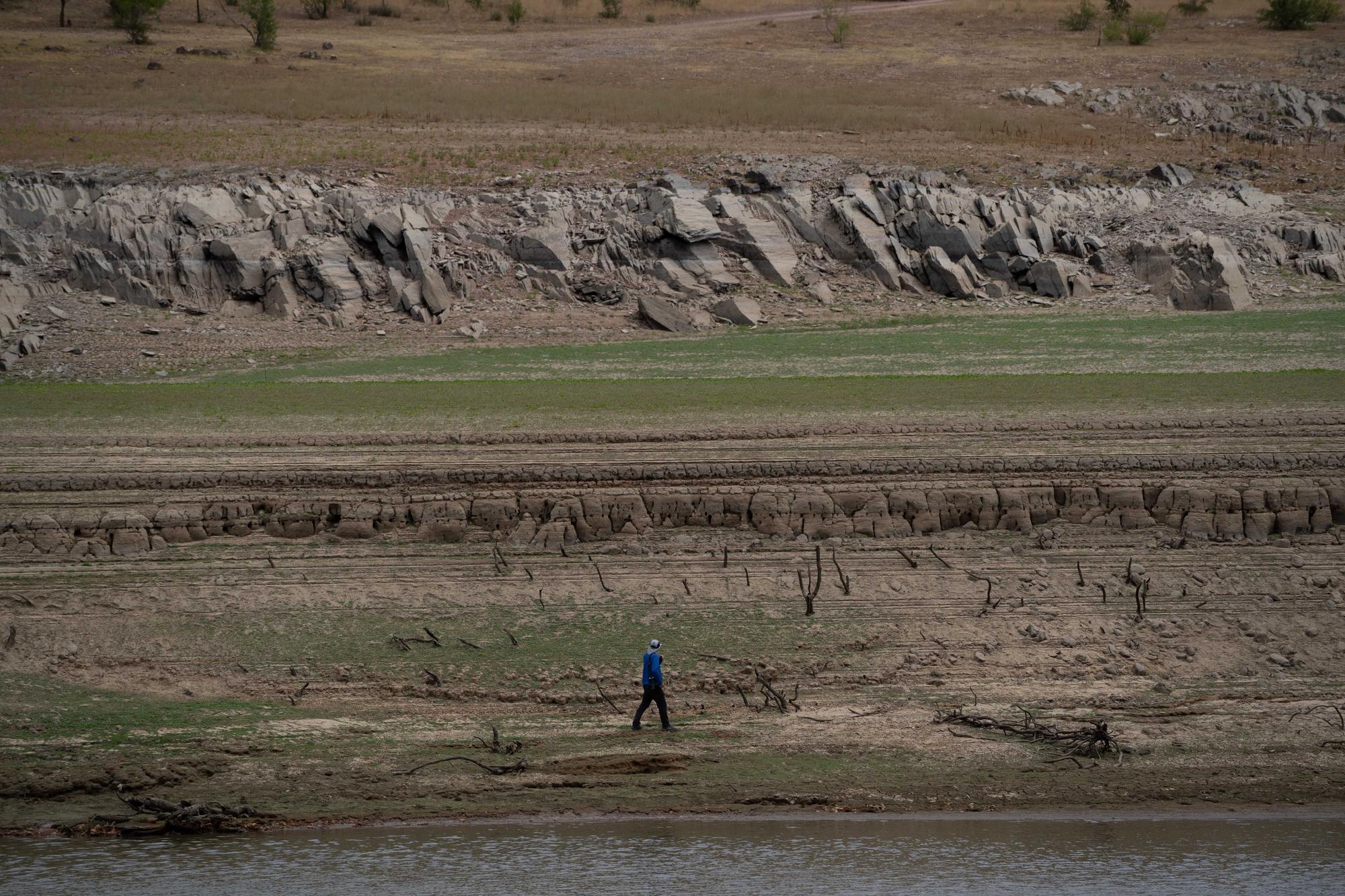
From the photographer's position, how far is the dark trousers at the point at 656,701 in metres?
13.0

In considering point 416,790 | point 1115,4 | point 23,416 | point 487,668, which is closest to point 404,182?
point 23,416

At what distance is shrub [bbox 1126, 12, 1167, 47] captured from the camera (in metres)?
64.6

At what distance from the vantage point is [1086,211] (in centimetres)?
3947

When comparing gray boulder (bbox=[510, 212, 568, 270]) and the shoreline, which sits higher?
gray boulder (bbox=[510, 212, 568, 270])

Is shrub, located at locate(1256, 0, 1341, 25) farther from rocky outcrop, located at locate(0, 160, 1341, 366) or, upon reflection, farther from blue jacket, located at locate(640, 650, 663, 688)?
blue jacket, located at locate(640, 650, 663, 688)

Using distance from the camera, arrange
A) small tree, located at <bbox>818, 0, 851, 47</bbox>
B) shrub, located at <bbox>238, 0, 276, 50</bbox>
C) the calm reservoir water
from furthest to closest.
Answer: small tree, located at <bbox>818, 0, 851, 47</bbox>
shrub, located at <bbox>238, 0, 276, 50</bbox>
the calm reservoir water

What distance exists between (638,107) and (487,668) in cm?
3657

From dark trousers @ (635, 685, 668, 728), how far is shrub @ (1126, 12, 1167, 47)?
6017 cm

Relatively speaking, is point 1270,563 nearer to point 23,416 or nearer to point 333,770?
point 333,770

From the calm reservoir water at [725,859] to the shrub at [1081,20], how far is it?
6499 cm

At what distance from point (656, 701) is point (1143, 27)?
62483mm

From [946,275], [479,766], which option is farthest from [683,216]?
[479,766]

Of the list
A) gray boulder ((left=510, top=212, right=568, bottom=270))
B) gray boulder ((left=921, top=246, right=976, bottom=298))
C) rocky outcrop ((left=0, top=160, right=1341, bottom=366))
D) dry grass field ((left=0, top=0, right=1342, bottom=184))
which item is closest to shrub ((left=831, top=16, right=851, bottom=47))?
dry grass field ((left=0, top=0, right=1342, bottom=184))

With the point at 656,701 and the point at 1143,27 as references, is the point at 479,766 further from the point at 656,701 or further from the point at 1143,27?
the point at 1143,27
